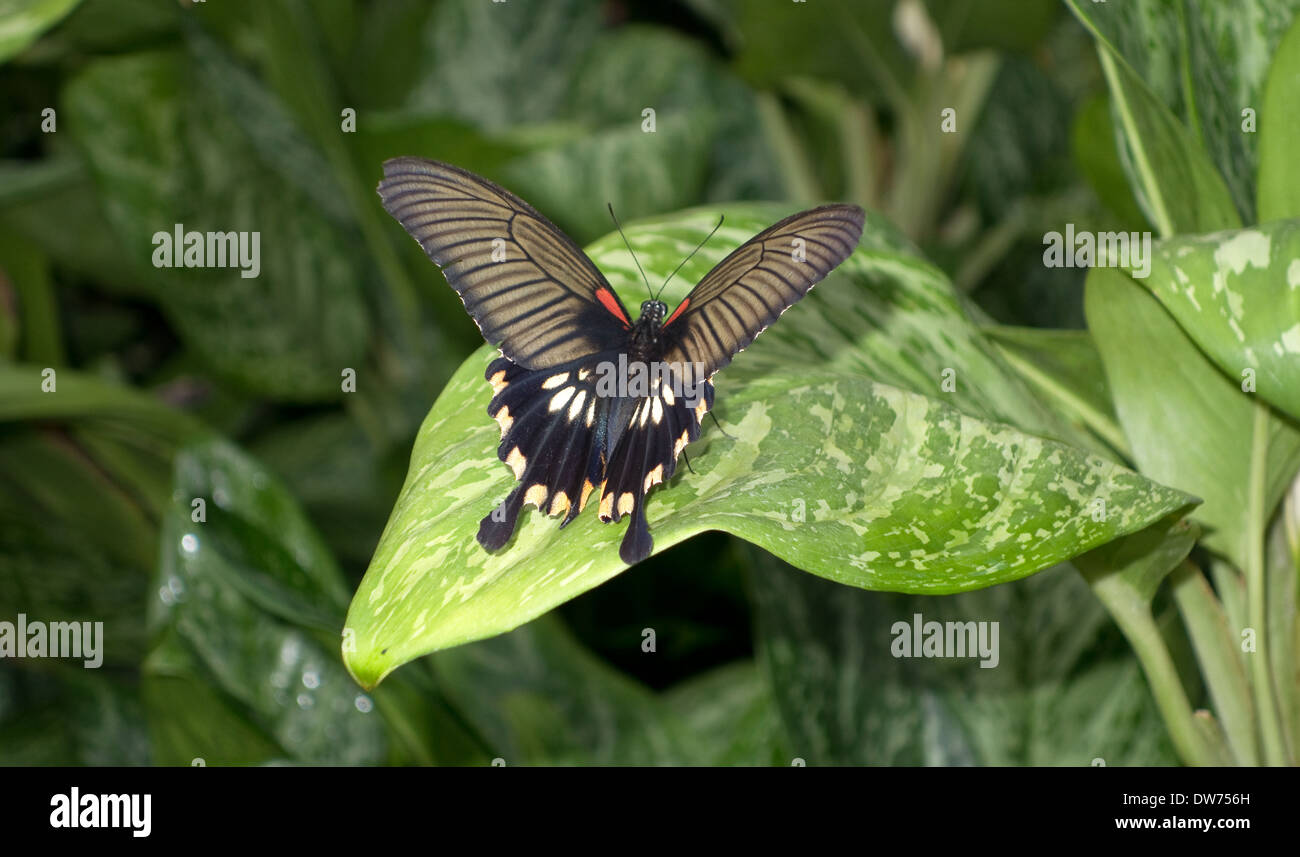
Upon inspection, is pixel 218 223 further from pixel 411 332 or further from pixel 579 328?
pixel 579 328

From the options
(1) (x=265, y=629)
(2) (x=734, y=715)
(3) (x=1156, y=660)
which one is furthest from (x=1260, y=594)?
(1) (x=265, y=629)

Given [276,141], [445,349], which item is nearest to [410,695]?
[445,349]

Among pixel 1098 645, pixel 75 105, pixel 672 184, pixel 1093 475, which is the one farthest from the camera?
pixel 75 105

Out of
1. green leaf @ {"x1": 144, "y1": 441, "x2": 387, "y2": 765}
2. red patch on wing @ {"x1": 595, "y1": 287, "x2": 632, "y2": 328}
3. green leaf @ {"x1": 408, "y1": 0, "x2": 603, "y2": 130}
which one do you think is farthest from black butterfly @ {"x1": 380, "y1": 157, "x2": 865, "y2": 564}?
green leaf @ {"x1": 408, "y1": 0, "x2": 603, "y2": 130}

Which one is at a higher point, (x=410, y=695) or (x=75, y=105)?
(x=75, y=105)
